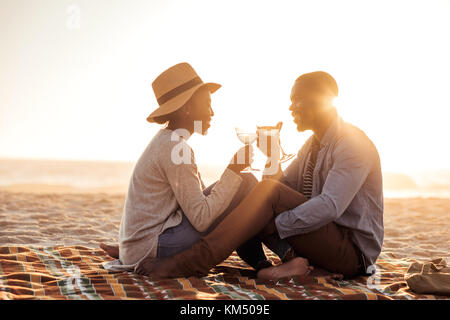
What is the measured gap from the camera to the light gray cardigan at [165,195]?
117 inches

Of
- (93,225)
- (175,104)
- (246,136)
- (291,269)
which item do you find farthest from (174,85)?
(93,225)

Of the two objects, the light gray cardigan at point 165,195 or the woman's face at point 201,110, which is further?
the woman's face at point 201,110

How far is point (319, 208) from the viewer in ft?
9.21

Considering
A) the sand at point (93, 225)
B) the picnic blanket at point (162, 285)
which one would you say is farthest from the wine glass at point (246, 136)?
the sand at point (93, 225)

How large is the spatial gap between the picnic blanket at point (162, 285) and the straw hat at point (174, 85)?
3.79 ft

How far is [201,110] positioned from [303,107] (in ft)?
2.39

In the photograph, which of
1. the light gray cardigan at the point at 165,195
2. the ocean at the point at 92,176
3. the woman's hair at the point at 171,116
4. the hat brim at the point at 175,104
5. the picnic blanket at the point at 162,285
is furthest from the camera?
the ocean at the point at 92,176

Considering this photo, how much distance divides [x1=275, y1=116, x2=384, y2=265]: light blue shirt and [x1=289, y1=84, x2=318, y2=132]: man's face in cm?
16

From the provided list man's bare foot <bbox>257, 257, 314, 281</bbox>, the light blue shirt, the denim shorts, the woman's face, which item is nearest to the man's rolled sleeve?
the light blue shirt

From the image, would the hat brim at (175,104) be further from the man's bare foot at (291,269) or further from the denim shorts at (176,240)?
the man's bare foot at (291,269)

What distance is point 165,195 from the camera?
3096 millimetres
